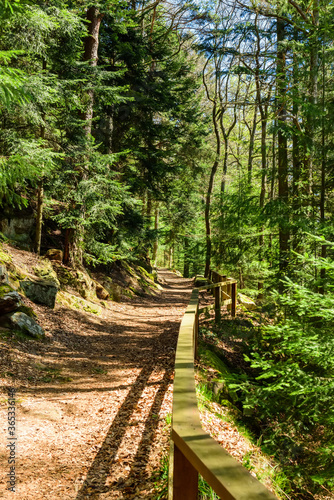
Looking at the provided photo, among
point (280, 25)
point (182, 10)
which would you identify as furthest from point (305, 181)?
point (182, 10)

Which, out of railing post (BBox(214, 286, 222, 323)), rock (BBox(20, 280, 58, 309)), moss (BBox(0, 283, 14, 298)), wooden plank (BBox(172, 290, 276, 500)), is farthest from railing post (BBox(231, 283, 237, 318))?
wooden plank (BBox(172, 290, 276, 500))

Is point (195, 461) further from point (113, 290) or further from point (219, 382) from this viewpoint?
point (113, 290)

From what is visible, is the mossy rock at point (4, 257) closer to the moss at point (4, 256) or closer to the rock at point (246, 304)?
the moss at point (4, 256)

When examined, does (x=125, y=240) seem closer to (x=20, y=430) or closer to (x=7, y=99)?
(x=7, y=99)

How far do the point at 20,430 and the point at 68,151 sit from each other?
27.6ft

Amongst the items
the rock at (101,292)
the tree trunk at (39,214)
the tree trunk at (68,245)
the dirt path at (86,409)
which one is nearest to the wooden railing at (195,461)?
the dirt path at (86,409)

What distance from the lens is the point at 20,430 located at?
12.6 feet

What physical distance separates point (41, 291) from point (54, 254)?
9.61 feet

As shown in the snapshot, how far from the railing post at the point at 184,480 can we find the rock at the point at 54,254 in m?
10.3

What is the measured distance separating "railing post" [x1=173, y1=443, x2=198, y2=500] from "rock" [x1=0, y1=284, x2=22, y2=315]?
603 centimetres

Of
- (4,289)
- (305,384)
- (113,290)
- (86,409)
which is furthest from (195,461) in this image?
(113,290)

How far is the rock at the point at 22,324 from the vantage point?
663cm

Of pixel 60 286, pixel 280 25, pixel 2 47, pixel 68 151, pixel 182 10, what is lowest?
pixel 60 286

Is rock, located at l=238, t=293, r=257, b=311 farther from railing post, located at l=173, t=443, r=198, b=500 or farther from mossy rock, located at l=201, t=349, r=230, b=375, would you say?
railing post, located at l=173, t=443, r=198, b=500
